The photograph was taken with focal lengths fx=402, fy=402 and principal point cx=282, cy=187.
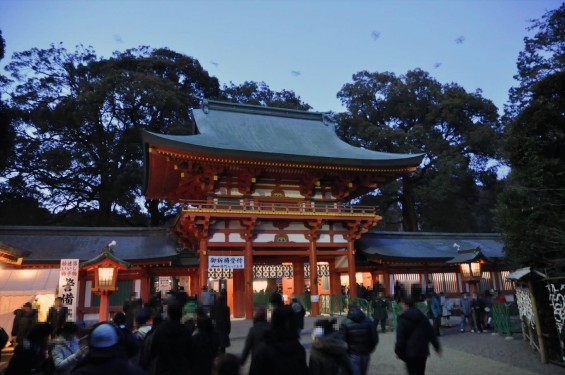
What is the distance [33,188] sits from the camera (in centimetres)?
3297

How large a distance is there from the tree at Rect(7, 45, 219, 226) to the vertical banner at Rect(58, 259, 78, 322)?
18.2m

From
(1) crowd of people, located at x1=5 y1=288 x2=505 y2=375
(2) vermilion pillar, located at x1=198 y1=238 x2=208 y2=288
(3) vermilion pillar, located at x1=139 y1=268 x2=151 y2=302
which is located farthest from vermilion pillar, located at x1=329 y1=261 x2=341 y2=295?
(1) crowd of people, located at x1=5 y1=288 x2=505 y2=375

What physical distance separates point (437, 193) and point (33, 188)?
33283 mm

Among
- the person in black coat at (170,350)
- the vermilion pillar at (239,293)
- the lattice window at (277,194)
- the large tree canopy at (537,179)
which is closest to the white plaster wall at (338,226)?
the lattice window at (277,194)

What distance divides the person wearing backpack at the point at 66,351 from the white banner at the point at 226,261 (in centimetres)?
1160

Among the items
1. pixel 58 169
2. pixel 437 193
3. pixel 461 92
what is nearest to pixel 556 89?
pixel 437 193

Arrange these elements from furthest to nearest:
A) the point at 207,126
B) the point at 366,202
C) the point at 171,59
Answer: the point at 171,59 → the point at 366,202 → the point at 207,126

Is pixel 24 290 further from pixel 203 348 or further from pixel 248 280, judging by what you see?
pixel 203 348

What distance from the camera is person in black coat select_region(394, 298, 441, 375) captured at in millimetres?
5703

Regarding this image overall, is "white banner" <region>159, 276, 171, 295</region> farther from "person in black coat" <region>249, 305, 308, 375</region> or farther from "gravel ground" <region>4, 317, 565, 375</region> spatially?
"person in black coat" <region>249, 305, 308, 375</region>

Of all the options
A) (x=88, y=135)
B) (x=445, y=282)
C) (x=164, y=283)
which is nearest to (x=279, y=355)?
(x=164, y=283)

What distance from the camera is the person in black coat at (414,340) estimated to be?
18.7 feet

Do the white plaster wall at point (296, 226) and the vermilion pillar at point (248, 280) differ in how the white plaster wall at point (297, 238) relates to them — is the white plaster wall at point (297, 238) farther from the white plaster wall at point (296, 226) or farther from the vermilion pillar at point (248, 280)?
the vermilion pillar at point (248, 280)

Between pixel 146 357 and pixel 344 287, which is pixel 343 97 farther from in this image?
pixel 146 357
